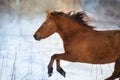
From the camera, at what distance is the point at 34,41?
2.42 metres

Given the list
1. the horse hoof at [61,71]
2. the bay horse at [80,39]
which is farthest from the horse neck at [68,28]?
the horse hoof at [61,71]

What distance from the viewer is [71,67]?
2385mm

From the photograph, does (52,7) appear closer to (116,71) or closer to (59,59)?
(59,59)

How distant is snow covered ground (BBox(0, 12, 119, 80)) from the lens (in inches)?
93.1

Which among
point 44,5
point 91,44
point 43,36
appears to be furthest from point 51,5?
point 91,44

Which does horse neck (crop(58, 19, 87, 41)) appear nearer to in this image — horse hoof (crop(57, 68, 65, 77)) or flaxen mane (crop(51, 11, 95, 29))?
flaxen mane (crop(51, 11, 95, 29))

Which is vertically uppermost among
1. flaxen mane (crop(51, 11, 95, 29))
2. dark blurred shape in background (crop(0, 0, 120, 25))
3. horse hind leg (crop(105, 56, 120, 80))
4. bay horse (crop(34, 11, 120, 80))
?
dark blurred shape in background (crop(0, 0, 120, 25))

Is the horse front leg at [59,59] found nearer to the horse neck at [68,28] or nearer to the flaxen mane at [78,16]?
the horse neck at [68,28]

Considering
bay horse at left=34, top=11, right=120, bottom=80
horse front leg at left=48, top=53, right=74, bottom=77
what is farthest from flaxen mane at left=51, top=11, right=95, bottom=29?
horse front leg at left=48, top=53, right=74, bottom=77

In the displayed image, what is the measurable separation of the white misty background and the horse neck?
6 cm

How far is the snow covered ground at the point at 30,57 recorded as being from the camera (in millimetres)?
2364

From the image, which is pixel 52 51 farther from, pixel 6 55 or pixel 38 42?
pixel 6 55

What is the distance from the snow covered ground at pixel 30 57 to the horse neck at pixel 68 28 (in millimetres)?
64

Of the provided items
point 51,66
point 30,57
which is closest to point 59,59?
point 51,66
